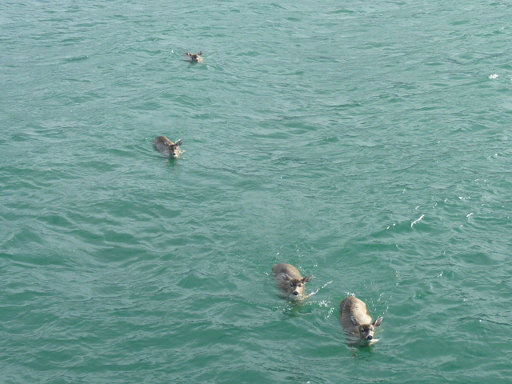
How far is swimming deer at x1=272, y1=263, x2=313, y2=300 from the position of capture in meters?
15.1

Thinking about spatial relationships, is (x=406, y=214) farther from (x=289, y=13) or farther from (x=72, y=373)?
(x=289, y=13)

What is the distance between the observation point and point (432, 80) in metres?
28.1

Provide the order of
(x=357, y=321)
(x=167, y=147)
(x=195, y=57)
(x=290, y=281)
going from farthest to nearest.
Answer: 1. (x=195, y=57)
2. (x=167, y=147)
3. (x=290, y=281)
4. (x=357, y=321)

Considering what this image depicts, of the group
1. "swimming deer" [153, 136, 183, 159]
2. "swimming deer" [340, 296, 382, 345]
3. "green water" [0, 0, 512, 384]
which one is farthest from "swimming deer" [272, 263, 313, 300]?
"swimming deer" [153, 136, 183, 159]

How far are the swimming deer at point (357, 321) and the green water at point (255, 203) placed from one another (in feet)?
0.79

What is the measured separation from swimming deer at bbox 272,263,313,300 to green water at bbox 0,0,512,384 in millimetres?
251

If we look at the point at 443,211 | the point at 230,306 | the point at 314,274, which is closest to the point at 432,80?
the point at 443,211

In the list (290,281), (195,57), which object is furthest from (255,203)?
(195,57)

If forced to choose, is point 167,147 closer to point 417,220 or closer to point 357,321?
point 417,220

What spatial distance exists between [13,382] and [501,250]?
11.3 meters

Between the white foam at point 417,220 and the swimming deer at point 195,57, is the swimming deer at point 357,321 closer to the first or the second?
the white foam at point 417,220

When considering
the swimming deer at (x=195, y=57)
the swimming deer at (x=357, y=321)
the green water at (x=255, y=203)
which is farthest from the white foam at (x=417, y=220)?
the swimming deer at (x=195, y=57)

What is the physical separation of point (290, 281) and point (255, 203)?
15.6 feet

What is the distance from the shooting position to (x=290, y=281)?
49.9 feet
